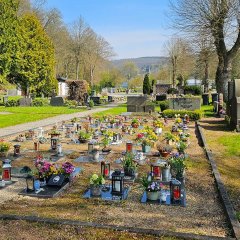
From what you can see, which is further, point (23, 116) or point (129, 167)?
point (23, 116)

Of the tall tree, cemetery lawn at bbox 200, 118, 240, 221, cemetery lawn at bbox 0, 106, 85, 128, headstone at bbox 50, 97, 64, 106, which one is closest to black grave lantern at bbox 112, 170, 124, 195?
cemetery lawn at bbox 200, 118, 240, 221

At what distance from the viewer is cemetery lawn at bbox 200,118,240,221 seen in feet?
24.0

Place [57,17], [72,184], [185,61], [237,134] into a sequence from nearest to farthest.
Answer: [72,184]
[237,134]
[57,17]
[185,61]

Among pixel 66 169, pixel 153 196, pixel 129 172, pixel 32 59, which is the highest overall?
pixel 32 59

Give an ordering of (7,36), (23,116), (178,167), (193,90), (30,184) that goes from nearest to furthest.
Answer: (30,184) < (178,167) < (23,116) < (7,36) < (193,90)

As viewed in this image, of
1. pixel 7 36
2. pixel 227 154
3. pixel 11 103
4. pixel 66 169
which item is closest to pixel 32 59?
pixel 7 36

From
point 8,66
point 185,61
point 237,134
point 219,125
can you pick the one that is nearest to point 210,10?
point 219,125

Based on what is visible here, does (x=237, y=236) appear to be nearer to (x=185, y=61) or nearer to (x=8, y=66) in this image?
(x=8, y=66)

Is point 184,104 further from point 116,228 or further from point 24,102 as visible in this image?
point 116,228

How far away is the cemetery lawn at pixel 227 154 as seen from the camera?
7.31m

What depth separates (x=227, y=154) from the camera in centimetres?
1105

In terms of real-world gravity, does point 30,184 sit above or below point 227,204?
above

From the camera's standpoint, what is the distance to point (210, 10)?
91.8ft

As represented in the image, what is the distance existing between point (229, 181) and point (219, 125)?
11.3 meters
